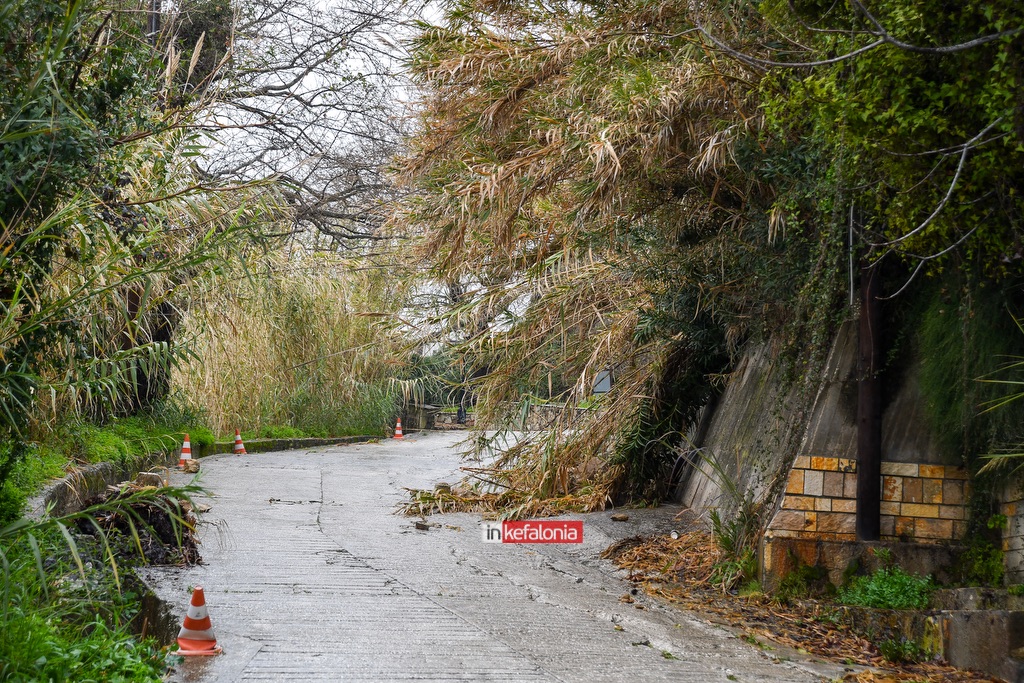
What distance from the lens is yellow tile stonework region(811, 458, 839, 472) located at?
24.3 ft

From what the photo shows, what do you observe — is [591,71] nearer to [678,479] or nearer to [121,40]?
[121,40]

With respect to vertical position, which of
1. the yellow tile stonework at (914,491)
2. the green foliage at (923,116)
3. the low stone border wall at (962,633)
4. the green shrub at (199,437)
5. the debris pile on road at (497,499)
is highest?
the green foliage at (923,116)

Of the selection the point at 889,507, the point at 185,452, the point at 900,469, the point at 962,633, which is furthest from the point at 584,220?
the point at 185,452

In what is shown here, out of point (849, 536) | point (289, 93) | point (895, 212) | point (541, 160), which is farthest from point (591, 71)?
point (289, 93)

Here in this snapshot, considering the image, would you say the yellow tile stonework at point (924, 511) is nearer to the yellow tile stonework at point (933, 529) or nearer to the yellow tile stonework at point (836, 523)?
the yellow tile stonework at point (933, 529)

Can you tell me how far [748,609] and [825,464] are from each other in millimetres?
1234

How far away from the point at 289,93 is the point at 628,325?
27.1 feet

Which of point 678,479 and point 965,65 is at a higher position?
point 965,65

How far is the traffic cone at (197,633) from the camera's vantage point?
5.43 metres

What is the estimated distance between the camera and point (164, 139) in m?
9.84

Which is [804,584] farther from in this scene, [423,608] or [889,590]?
[423,608]

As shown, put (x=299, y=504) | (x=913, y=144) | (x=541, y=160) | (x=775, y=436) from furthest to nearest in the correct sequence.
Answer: (x=299, y=504) → (x=541, y=160) → (x=775, y=436) → (x=913, y=144)

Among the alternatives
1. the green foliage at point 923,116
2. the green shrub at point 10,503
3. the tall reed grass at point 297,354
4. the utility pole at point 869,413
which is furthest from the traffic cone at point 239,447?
the green foliage at point 923,116

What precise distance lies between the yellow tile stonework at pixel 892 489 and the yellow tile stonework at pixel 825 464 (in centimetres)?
36
